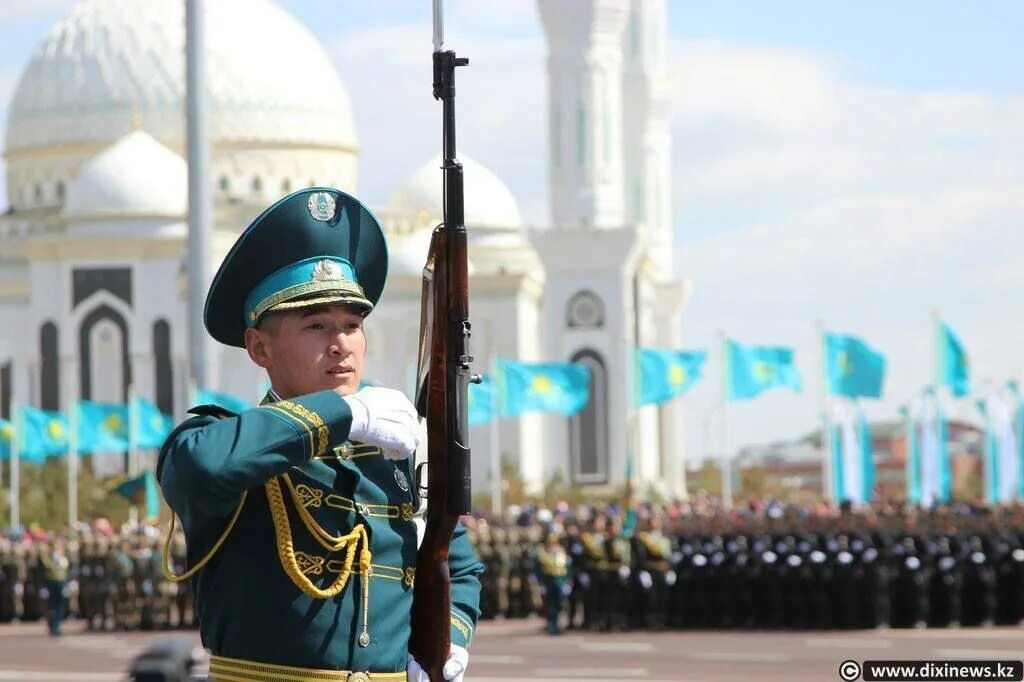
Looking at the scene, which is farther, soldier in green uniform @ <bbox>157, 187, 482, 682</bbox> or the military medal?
the military medal

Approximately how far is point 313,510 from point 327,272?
0.49 meters

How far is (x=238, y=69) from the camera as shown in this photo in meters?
80.8

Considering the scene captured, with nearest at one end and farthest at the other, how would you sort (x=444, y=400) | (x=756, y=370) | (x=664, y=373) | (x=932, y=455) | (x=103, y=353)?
1. (x=444, y=400)
2. (x=932, y=455)
3. (x=756, y=370)
4. (x=664, y=373)
5. (x=103, y=353)

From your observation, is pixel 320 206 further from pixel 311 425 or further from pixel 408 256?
pixel 408 256

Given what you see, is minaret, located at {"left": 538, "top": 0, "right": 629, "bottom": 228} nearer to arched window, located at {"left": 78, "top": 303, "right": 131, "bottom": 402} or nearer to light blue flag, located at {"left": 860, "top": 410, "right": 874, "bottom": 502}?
arched window, located at {"left": 78, "top": 303, "right": 131, "bottom": 402}

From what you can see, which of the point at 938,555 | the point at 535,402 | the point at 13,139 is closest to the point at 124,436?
the point at 535,402

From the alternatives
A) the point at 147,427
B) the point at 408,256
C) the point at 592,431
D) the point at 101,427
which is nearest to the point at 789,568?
the point at 147,427

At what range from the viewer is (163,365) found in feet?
248

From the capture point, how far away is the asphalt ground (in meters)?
17.9

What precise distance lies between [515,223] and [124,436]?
3247cm

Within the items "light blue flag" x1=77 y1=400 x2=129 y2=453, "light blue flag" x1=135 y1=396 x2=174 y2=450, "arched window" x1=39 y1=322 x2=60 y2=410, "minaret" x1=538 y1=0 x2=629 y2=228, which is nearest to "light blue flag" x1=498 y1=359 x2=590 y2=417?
"light blue flag" x1=135 y1=396 x2=174 y2=450

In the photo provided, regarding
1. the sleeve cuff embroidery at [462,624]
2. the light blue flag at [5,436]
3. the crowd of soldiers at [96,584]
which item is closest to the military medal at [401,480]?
the sleeve cuff embroidery at [462,624]

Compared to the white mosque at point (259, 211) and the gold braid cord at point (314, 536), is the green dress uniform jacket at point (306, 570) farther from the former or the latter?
the white mosque at point (259, 211)

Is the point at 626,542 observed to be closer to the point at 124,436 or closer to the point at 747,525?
the point at 747,525
